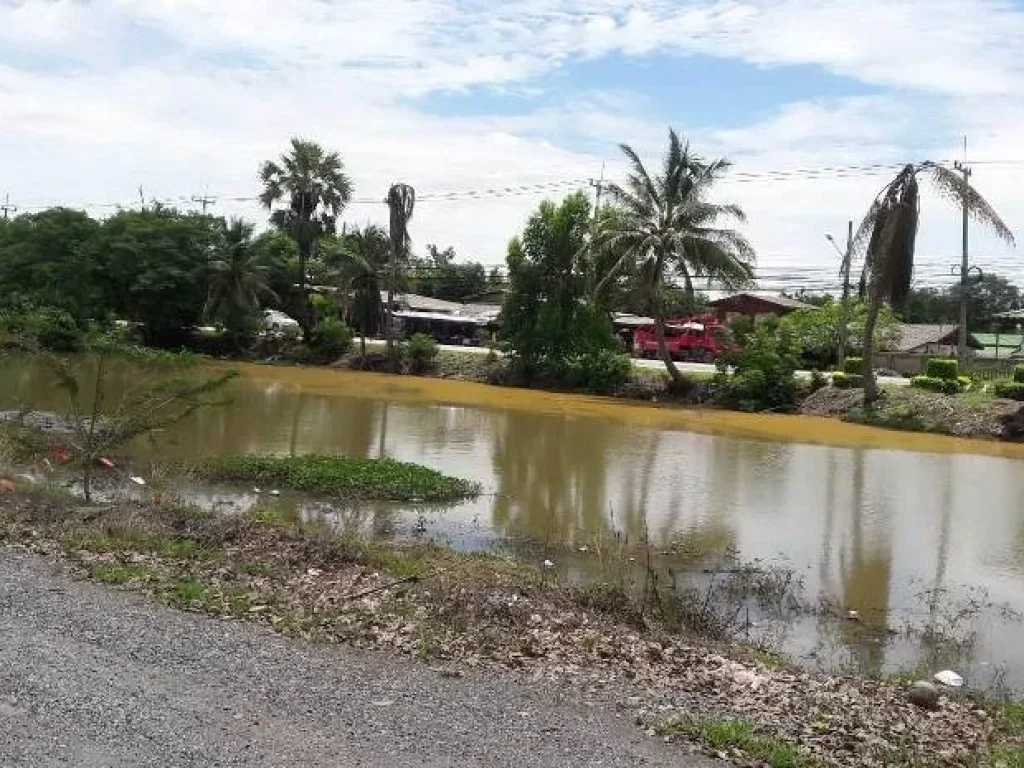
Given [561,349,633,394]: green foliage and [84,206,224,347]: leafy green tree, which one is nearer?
[561,349,633,394]: green foliage

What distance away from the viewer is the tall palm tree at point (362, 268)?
5016 cm

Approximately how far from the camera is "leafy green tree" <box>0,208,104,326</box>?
5312 centimetres

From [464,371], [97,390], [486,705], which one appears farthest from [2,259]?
[486,705]

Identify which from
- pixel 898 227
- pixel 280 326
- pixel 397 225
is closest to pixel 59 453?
pixel 898 227

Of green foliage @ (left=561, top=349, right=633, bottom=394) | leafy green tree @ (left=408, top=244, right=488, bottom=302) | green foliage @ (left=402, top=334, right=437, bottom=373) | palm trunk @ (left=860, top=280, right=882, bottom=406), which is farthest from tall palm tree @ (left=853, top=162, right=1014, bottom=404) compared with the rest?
leafy green tree @ (left=408, top=244, right=488, bottom=302)

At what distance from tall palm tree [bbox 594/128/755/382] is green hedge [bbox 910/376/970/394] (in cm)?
725

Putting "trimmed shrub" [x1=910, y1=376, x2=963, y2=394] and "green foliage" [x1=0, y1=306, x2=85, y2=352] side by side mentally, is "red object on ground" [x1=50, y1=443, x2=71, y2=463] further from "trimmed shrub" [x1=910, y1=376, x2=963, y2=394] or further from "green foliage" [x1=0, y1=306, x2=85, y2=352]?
"trimmed shrub" [x1=910, y1=376, x2=963, y2=394]

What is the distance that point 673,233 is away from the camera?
38.6m

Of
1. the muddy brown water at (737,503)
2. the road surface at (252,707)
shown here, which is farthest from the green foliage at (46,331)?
the road surface at (252,707)

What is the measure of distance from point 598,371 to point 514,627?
114 ft

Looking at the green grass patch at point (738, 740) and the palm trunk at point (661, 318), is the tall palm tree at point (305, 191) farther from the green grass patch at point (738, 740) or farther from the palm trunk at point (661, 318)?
the green grass patch at point (738, 740)

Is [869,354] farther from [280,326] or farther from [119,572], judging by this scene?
[280,326]

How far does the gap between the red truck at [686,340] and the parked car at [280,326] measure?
18.1 meters

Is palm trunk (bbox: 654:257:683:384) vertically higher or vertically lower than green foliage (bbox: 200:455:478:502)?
higher
